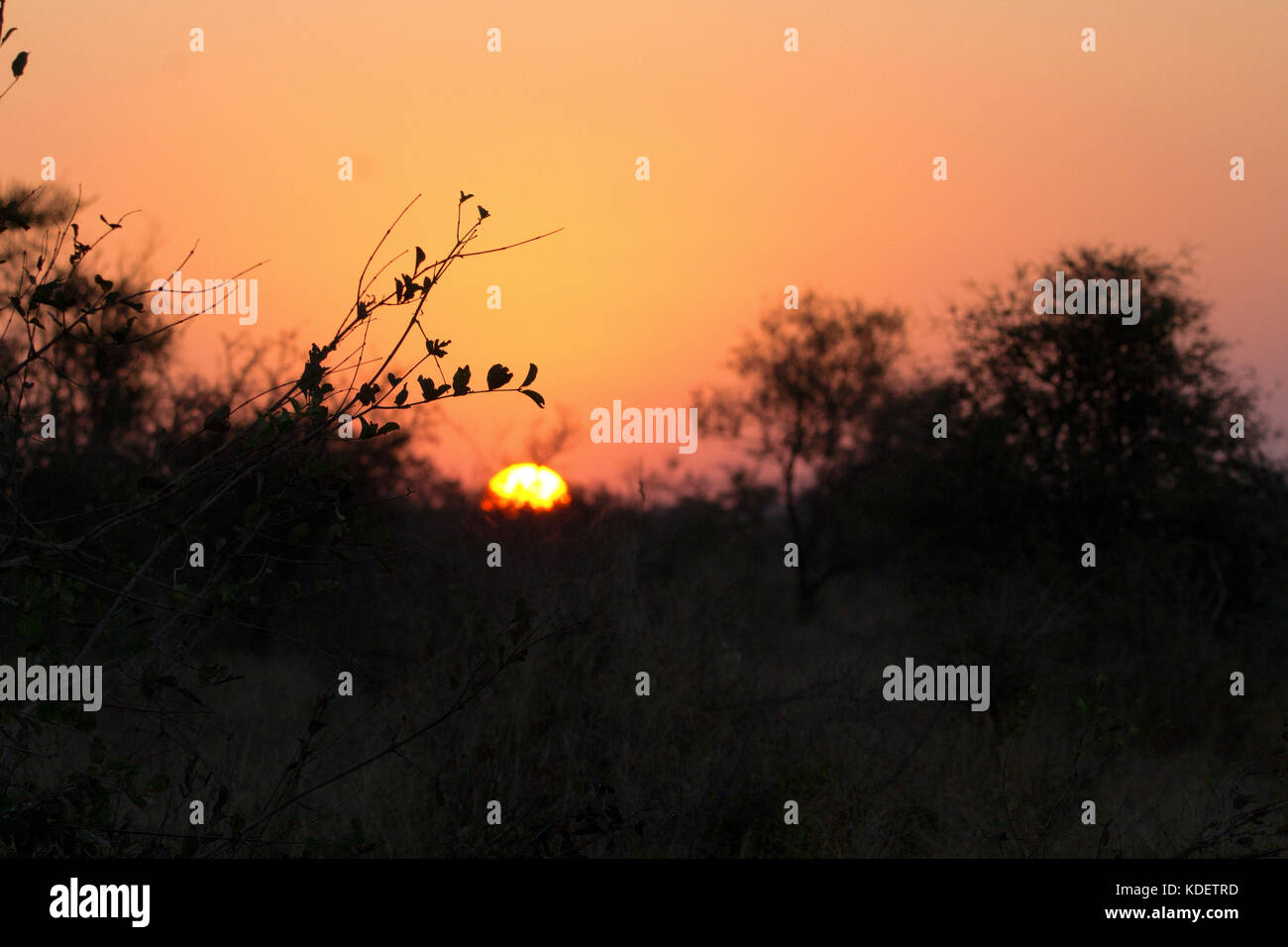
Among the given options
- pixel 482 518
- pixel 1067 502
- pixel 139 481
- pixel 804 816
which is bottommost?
pixel 804 816

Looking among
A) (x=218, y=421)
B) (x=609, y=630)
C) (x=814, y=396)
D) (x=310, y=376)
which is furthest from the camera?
(x=814, y=396)

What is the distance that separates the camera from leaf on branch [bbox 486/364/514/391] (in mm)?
2334

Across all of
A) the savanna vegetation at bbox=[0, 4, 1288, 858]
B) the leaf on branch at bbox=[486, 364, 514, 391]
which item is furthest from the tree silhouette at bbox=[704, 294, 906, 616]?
the leaf on branch at bbox=[486, 364, 514, 391]

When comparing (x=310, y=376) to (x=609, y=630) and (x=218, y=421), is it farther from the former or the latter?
(x=609, y=630)

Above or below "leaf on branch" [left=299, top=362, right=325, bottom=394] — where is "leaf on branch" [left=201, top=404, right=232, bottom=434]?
below

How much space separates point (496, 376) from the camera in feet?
7.68

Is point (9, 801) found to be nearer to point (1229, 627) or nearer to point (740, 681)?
point (740, 681)

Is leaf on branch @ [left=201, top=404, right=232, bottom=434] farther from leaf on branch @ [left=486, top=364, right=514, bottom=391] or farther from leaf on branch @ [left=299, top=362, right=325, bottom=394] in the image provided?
leaf on branch @ [left=486, top=364, right=514, bottom=391]

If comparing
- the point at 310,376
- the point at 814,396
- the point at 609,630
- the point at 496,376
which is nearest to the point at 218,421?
the point at 310,376

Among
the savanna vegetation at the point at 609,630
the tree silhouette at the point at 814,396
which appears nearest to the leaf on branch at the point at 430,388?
the savanna vegetation at the point at 609,630

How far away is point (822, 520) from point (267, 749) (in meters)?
18.5
